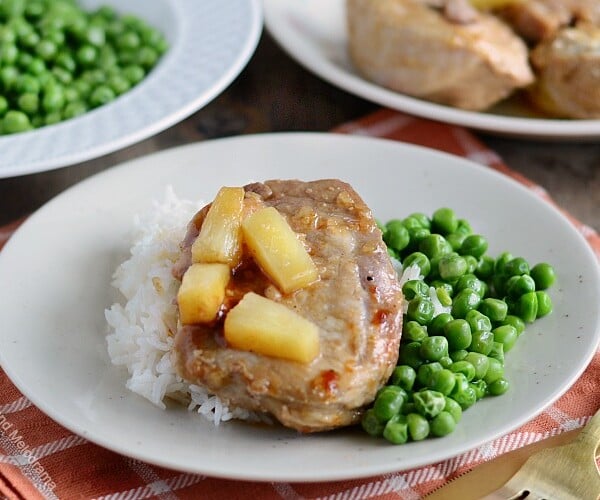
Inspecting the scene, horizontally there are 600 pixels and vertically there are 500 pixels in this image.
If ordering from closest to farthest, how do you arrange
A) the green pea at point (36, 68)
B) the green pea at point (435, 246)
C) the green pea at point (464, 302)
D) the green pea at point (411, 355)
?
the green pea at point (411, 355) → the green pea at point (464, 302) → the green pea at point (435, 246) → the green pea at point (36, 68)

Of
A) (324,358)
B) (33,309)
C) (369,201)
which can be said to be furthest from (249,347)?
(369,201)

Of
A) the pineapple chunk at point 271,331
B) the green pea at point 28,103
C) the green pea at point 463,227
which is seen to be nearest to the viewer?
the pineapple chunk at point 271,331

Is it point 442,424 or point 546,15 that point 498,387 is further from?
point 546,15

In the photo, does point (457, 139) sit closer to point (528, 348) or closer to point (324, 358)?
point (528, 348)

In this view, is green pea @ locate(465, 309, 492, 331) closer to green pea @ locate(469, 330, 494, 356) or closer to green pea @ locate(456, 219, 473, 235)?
green pea @ locate(469, 330, 494, 356)

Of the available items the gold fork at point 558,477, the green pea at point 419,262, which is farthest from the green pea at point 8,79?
the gold fork at point 558,477

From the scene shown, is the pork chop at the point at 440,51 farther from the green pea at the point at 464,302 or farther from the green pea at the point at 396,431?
the green pea at the point at 396,431
